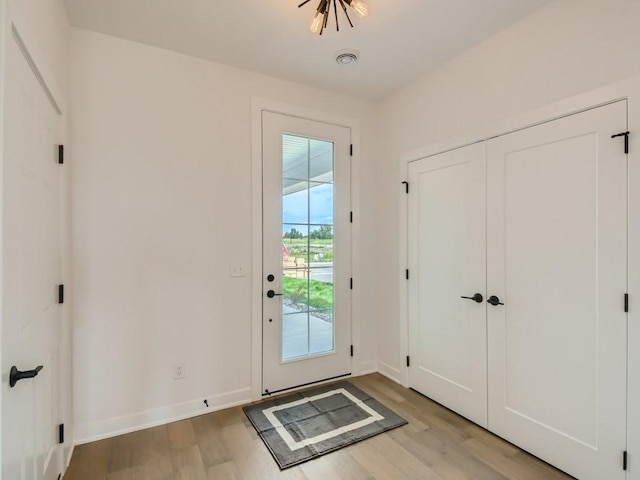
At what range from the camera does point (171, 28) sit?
2180 millimetres

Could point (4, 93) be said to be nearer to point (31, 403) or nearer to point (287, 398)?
point (31, 403)

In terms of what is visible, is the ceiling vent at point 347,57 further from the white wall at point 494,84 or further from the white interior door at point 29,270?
the white interior door at point 29,270

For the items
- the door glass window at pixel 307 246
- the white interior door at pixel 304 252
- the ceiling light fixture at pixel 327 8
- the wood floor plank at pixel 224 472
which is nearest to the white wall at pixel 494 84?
the white interior door at pixel 304 252

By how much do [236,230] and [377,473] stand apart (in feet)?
6.37

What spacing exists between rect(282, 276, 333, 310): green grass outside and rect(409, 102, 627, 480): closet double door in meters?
0.90

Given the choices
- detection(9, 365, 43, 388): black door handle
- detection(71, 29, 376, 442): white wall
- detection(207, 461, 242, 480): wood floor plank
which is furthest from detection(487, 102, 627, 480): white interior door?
detection(9, 365, 43, 388): black door handle

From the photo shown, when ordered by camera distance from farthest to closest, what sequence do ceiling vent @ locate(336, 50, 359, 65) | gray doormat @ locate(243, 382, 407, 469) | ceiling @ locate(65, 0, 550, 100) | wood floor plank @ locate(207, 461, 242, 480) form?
ceiling vent @ locate(336, 50, 359, 65) < gray doormat @ locate(243, 382, 407, 469) < ceiling @ locate(65, 0, 550, 100) < wood floor plank @ locate(207, 461, 242, 480)

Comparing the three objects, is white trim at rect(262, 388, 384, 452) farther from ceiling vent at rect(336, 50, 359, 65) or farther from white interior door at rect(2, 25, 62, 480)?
→ ceiling vent at rect(336, 50, 359, 65)

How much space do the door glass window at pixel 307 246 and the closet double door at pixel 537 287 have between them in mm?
906

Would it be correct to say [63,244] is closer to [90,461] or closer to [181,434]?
[90,461]

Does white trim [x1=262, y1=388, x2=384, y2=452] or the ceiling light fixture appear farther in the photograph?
white trim [x1=262, y1=388, x2=384, y2=452]

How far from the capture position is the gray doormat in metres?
2.09

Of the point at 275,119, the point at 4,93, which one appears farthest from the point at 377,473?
the point at 275,119

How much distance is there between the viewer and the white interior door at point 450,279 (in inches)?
93.4
